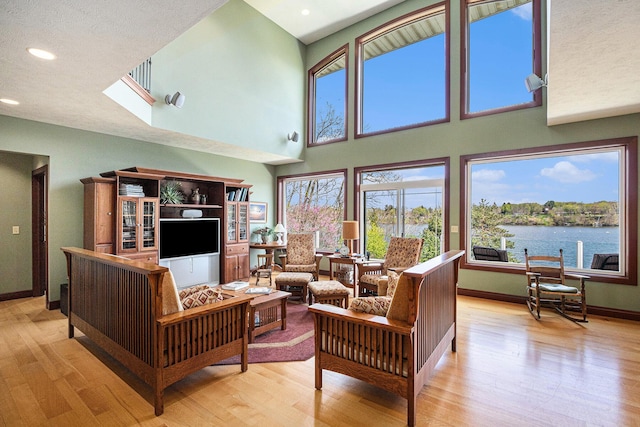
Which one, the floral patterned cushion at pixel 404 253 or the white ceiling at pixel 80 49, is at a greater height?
Answer: the white ceiling at pixel 80 49

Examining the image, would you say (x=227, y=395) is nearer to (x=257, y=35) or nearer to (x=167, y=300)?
(x=167, y=300)

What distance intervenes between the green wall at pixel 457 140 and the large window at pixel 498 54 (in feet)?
0.49

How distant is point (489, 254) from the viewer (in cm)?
504

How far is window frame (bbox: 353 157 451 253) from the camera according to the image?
5.32 metres

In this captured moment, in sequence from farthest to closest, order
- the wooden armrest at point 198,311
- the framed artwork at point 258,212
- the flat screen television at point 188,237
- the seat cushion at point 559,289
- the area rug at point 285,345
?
the framed artwork at point 258,212, the flat screen television at point 188,237, the seat cushion at point 559,289, the area rug at point 285,345, the wooden armrest at point 198,311

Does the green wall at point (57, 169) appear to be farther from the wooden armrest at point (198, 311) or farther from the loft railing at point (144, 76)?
the wooden armrest at point (198, 311)

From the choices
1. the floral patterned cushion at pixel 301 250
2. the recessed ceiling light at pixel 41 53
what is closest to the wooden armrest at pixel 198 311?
the recessed ceiling light at pixel 41 53

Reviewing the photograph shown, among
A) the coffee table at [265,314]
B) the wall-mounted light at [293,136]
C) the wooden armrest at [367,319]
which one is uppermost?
the wall-mounted light at [293,136]

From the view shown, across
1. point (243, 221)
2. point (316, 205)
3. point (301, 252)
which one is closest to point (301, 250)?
point (301, 252)

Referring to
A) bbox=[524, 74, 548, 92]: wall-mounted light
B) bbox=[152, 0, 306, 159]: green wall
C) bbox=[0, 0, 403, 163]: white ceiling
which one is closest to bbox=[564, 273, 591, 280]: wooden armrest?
bbox=[524, 74, 548, 92]: wall-mounted light

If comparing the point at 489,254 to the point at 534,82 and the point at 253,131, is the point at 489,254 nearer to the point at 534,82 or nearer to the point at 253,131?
the point at 534,82

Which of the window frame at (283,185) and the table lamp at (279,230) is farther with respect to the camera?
the table lamp at (279,230)

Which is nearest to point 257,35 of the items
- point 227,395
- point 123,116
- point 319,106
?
→ point 319,106

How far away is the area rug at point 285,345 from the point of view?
2896 millimetres
